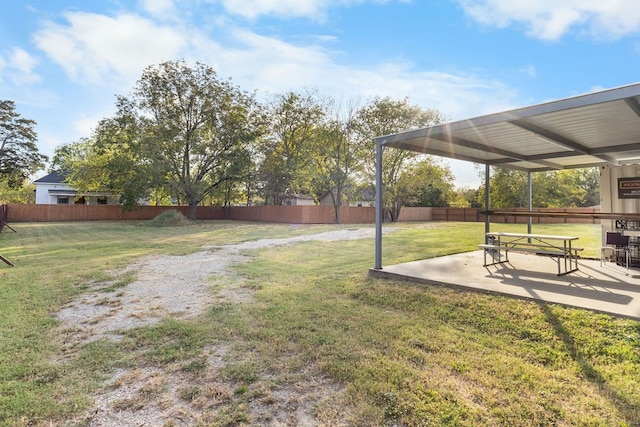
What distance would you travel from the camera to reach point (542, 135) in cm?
507

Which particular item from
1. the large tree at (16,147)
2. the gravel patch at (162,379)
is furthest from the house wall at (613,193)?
the large tree at (16,147)

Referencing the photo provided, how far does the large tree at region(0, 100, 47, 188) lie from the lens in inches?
921

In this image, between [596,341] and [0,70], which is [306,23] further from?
[0,70]

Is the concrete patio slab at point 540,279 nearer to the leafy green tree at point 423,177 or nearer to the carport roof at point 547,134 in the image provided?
the carport roof at point 547,134

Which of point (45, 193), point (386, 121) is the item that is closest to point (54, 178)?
point (45, 193)

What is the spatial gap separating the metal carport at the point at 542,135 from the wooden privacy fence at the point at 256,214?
15.2 meters

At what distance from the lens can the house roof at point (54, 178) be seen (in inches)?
1238

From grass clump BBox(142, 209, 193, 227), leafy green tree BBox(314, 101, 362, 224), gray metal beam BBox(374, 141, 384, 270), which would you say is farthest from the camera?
leafy green tree BBox(314, 101, 362, 224)

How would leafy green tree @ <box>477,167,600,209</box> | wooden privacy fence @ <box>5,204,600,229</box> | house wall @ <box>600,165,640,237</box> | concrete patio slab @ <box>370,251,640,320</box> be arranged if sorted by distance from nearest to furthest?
1. concrete patio slab @ <box>370,251,640,320</box>
2. house wall @ <box>600,165,640,237</box>
3. wooden privacy fence @ <box>5,204,600,229</box>
4. leafy green tree @ <box>477,167,600,209</box>

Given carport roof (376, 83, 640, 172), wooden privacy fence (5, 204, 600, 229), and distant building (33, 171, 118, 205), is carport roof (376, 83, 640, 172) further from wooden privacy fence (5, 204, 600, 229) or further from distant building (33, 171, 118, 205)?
distant building (33, 171, 118, 205)

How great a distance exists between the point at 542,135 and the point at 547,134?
146 millimetres

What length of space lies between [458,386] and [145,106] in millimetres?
24412

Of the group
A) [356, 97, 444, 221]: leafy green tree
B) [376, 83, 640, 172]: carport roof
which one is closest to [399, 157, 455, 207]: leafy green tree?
[356, 97, 444, 221]: leafy green tree

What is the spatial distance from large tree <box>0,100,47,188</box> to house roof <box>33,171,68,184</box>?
661cm
